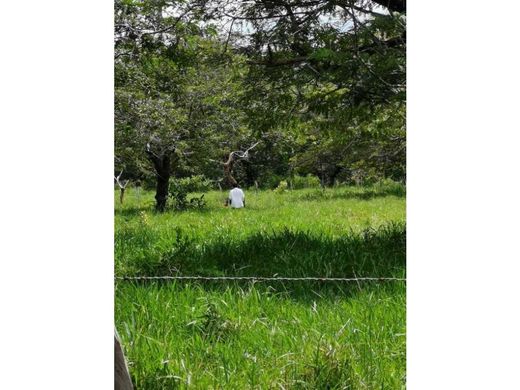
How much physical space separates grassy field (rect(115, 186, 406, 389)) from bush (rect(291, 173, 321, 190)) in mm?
28

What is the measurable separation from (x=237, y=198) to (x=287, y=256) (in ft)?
1.30

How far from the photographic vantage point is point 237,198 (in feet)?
8.90

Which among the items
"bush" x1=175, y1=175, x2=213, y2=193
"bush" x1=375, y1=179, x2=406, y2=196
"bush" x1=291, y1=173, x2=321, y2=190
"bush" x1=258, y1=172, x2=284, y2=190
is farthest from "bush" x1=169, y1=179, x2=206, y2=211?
"bush" x1=375, y1=179, x2=406, y2=196

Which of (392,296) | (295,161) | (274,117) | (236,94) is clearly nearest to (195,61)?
(236,94)

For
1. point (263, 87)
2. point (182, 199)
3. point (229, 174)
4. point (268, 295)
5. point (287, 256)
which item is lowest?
point (268, 295)

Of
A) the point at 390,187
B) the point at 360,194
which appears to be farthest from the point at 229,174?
the point at 390,187

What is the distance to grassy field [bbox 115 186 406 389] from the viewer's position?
188 cm

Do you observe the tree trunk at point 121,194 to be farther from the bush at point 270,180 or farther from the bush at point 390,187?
the bush at point 390,187

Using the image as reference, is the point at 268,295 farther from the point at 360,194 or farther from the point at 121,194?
the point at 121,194

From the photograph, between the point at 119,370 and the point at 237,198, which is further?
the point at 237,198

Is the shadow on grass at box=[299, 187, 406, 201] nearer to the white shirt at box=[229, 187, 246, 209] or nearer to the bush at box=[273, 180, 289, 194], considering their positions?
the bush at box=[273, 180, 289, 194]

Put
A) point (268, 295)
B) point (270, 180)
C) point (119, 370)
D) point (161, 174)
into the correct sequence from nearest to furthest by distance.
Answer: point (119, 370) < point (268, 295) < point (270, 180) < point (161, 174)

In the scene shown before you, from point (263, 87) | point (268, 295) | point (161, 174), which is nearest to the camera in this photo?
point (268, 295)

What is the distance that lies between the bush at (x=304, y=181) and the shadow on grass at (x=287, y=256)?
270mm
